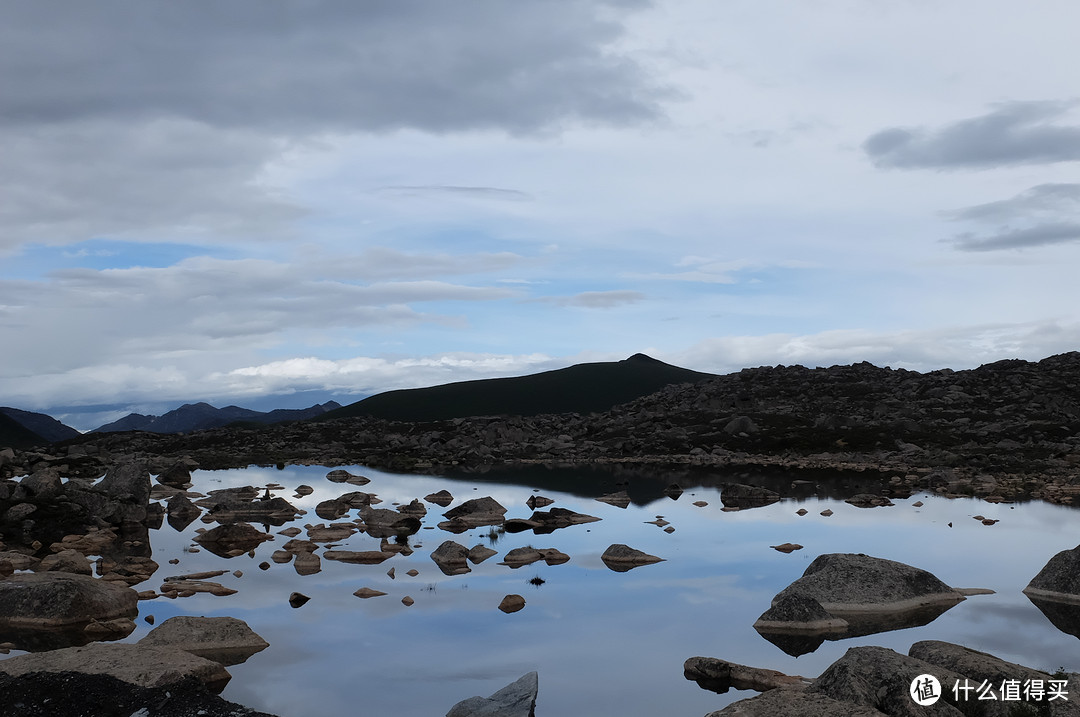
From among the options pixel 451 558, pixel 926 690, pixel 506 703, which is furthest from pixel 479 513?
pixel 926 690

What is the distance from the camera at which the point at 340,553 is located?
25.8 metres

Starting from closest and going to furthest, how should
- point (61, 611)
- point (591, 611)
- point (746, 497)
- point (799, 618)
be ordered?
point (799, 618) → point (61, 611) → point (591, 611) → point (746, 497)

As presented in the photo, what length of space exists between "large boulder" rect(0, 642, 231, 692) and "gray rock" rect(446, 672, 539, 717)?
3.88 metres

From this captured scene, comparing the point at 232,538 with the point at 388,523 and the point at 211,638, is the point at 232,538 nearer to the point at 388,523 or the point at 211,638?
the point at 388,523

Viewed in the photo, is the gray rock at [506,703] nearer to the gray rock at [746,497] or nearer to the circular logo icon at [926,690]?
the circular logo icon at [926,690]

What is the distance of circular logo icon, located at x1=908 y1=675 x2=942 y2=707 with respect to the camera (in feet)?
34.1

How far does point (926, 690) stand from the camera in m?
10.5

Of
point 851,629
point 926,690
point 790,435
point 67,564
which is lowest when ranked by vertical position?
point 851,629

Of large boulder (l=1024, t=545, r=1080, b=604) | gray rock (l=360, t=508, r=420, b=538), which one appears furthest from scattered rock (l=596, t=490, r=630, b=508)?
large boulder (l=1024, t=545, r=1080, b=604)

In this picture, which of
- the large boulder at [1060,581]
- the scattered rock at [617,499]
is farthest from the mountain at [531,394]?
the large boulder at [1060,581]

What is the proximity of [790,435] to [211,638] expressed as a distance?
198 ft

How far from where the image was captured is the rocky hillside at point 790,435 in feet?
174

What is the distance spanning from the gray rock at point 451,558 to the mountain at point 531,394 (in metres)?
118

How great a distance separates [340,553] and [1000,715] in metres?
19.5
